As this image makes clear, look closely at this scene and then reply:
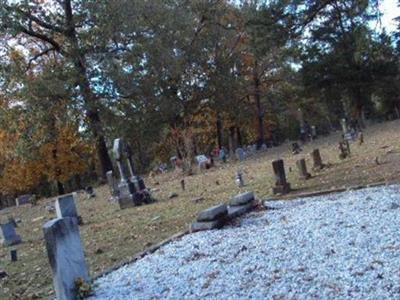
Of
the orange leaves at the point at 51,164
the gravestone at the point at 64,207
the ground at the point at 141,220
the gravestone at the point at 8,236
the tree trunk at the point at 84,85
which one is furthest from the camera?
the orange leaves at the point at 51,164

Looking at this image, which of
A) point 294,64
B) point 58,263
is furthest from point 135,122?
point 58,263

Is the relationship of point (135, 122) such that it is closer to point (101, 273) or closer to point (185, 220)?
point (185, 220)

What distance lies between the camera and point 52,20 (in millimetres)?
27219

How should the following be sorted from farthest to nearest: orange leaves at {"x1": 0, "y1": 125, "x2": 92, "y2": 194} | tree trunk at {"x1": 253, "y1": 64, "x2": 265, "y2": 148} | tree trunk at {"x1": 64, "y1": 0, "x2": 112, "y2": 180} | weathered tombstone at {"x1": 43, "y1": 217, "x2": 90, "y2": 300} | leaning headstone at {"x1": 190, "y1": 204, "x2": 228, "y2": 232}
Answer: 1. tree trunk at {"x1": 253, "y1": 64, "x2": 265, "y2": 148}
2. orange leaves at {"x1": 0, "y1": 125, "x2": 92, "y2": 194}
3. tree trunk at {"x1": 64, "y1": 0, "x2": 112, "y2": 180}
4. leaning headstone at {"x1": 190, "y1": 204, "x2": 228, "y2": 232}
5. weathered tombstone at {"x1": 43, "y1": 217, "x2": 90, "y2": 300}

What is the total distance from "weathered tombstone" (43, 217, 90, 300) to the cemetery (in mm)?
17

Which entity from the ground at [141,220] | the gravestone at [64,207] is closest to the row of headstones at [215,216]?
the ground at [141,220]

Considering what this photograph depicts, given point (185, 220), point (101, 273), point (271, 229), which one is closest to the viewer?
point (101, 273)

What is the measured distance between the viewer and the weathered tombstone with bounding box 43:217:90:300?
548cm

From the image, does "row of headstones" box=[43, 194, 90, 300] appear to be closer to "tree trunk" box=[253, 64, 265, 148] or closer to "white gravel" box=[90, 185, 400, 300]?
"white gravel" box=[90, 185, 400, 300]

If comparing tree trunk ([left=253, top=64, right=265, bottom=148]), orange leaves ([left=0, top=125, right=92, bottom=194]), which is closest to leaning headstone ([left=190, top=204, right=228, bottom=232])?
orange leaves ([left=0, top=125, right=92, bottom=194])

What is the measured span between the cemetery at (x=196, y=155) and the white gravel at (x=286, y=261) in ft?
0.09

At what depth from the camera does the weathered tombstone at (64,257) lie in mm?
5480

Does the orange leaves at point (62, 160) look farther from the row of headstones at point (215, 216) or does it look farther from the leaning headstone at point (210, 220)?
the leaning headstone at point (210, 220)

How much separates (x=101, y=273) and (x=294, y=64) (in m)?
34.4
